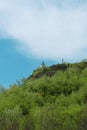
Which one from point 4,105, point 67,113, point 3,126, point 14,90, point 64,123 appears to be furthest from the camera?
point 14,90

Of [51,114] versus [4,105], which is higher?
[4,105]

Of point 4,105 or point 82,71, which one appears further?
point 82,71

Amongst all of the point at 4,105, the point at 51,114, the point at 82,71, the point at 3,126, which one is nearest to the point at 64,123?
the point at 51,114

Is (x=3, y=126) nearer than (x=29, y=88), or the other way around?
(x=3, y=126)

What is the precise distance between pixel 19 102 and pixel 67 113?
705 cm

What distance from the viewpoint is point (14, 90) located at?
40.9 meters

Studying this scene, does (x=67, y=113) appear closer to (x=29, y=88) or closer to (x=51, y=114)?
A: (x=51, y=114)

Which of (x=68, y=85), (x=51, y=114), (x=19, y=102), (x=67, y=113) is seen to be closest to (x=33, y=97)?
(x=19, y=102)

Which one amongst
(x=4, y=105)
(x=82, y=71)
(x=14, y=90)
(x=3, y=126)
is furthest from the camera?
(x=82, y=71)

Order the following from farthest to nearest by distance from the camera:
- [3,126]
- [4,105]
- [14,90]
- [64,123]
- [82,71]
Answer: [82,71], [14,90], [4,105], [64,123], [3,126]

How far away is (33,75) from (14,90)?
737 centimetres

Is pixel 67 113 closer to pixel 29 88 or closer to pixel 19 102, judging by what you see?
pixel 19 102

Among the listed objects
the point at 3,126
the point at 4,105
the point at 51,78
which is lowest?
the point at 3,126

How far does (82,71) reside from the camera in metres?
45.7
